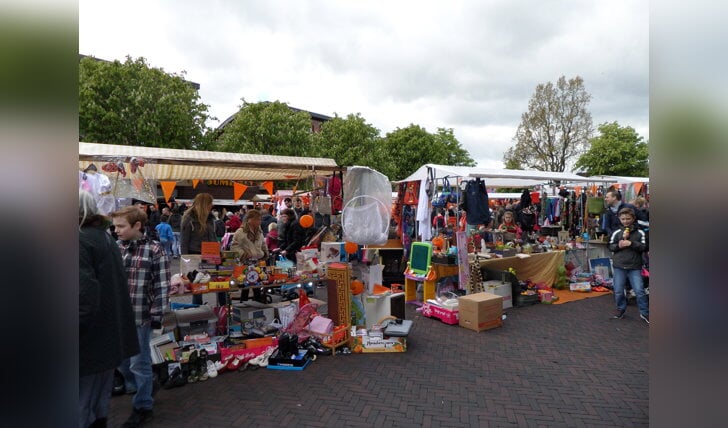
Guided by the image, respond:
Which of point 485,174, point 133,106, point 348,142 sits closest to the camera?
point 485,174

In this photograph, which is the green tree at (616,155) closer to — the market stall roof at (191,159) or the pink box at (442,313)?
the pink box at (442,313)

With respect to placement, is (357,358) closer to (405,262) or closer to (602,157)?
(405,262)

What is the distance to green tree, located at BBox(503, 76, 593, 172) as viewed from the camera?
2552 centimetres

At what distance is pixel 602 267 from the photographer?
29.9 feet

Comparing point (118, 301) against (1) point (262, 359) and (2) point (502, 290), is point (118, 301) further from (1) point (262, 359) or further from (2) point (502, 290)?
(2) point (502, 290)

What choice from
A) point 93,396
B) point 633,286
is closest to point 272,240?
point 93,396

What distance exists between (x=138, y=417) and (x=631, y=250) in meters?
6.53

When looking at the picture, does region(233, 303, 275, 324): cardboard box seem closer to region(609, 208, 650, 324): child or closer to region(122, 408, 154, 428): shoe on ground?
region(122, 408, 154, 428): shoe on ground

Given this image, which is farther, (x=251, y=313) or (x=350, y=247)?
(x=350, y=247)

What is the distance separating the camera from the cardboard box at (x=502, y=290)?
718 centimetres

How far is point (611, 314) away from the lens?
6.74 meters

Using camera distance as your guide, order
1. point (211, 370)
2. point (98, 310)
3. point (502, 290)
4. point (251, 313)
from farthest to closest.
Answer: point (502, 290) → point (251, 313) → point (211, 370) → point (98, 310)
